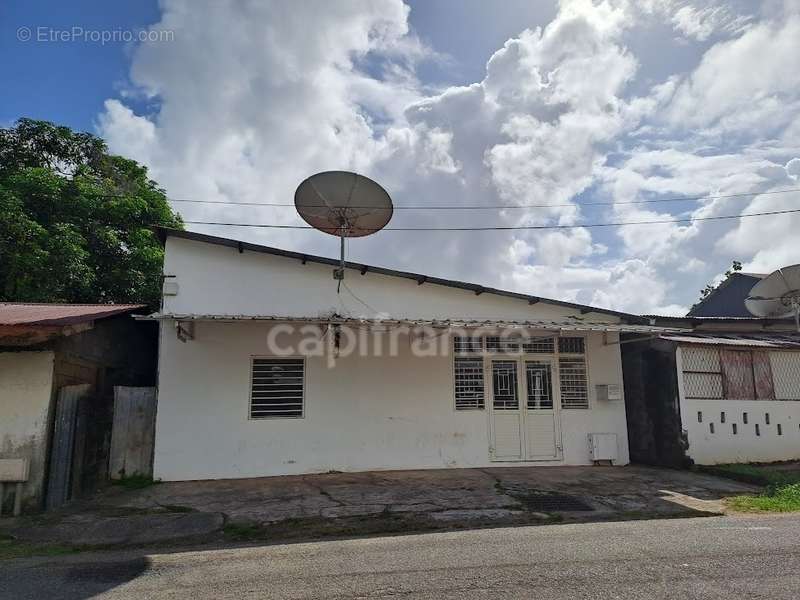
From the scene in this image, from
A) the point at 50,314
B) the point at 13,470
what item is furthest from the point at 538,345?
the point at 13,470

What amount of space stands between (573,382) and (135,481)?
27.6 ft

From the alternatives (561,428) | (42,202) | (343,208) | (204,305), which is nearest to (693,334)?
(561,428)

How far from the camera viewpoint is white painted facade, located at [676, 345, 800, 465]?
10430mm

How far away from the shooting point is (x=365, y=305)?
10289 millimetres

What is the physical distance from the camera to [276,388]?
32.1 feet

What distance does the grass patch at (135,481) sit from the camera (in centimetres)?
858

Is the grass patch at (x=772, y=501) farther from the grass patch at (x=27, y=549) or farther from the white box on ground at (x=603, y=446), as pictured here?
the grass patch at (x=27, y=549)

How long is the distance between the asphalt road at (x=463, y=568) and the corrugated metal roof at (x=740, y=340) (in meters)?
5.75

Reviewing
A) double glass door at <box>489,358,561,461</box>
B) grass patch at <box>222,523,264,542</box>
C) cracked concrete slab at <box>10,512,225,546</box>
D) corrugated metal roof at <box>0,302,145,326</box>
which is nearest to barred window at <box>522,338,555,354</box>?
double glass door at <box>489,358,561,461</box>

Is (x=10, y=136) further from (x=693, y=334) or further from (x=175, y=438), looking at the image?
(x=693, y=334)

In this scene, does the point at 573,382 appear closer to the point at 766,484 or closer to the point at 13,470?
the point at 766,484

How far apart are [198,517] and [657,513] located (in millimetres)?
5959

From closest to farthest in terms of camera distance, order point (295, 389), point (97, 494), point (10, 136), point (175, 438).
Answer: point (97, 494) < point (175, 438) < point (295, 389) < point (10, 136)

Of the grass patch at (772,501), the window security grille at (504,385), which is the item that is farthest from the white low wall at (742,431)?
the window security grille at (504,385)
